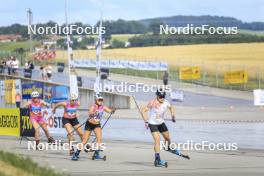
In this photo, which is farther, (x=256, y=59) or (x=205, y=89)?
(x=256, y=59)

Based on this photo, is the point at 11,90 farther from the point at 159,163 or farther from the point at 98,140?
the point at 159,163

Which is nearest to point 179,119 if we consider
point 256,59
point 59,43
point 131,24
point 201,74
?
point 201,74

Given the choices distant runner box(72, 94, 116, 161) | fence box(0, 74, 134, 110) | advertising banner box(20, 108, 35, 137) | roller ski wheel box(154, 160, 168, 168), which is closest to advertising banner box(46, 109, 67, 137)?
advertising banner box(20, 108, 35, 137)

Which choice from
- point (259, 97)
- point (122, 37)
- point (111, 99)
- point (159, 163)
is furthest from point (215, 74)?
point (159, 163)

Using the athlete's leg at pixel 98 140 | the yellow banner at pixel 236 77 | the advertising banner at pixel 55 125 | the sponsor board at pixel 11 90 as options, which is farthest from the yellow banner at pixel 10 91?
the athlete's leg at pixel 98 140

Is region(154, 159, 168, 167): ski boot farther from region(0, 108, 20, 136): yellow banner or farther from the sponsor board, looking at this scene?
the sponsor board

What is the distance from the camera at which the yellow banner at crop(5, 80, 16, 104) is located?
43.4 m

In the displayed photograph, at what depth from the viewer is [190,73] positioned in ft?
170

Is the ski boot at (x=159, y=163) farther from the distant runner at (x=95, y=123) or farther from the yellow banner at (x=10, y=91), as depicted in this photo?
the yellow banner at (x=10, y=91)

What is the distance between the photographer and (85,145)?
17.2 m

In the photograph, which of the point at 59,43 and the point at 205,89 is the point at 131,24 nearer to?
the point at 59,43

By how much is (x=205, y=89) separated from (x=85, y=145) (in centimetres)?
3382

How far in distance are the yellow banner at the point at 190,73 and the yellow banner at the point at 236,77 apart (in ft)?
8.95

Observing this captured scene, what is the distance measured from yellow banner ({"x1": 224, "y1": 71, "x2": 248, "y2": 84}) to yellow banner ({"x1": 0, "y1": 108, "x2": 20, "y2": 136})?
26383 millimetres
